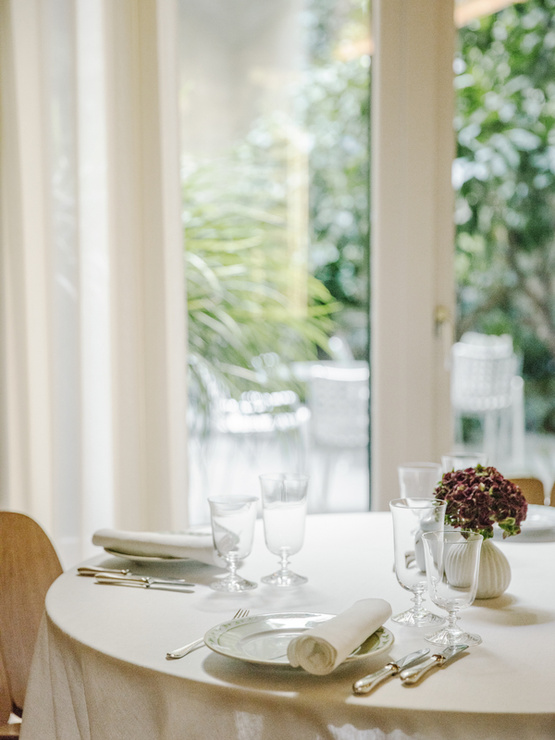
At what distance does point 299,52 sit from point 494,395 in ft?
4.84

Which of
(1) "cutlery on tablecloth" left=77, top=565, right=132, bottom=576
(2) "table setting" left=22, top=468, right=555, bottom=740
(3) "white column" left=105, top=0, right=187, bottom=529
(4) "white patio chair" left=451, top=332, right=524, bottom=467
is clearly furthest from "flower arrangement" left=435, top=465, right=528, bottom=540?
(4) "white patio chair" left=451, top=332, right=524, bottom=467

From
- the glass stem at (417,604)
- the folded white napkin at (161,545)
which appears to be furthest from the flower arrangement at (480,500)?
the folded white napkin at (161,545)

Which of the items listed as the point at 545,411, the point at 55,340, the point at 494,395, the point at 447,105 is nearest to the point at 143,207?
the point at 55,340

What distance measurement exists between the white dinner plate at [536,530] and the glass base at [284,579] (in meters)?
0.43

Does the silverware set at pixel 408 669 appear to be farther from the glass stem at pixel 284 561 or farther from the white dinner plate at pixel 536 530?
the white dinner plate at pixel 536 530

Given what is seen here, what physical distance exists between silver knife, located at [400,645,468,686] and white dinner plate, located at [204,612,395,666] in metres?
0.04

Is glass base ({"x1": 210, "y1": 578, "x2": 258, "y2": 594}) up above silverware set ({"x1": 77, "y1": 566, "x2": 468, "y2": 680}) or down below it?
below

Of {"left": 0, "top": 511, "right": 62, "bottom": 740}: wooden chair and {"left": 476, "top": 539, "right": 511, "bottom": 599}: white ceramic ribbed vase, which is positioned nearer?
{"left": 476, "top": 539, "right": 511, "bottom": 599}: white ceramic ribbed vase

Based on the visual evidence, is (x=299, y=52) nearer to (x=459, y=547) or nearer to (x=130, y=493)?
(x=130, y=493)

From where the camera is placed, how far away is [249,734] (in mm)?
892

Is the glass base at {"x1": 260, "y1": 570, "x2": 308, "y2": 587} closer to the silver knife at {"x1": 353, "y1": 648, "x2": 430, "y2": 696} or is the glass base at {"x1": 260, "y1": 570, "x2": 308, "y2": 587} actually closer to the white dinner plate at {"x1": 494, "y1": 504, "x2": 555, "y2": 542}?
the silver knife at {"x1": 353, "y1": 648, "x2": 430, "y2": 696}

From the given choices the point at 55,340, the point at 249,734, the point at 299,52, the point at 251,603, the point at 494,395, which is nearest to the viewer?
the point at 249,734

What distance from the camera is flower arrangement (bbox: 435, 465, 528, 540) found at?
1.20m

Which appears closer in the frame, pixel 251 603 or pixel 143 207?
pixel 251 603
